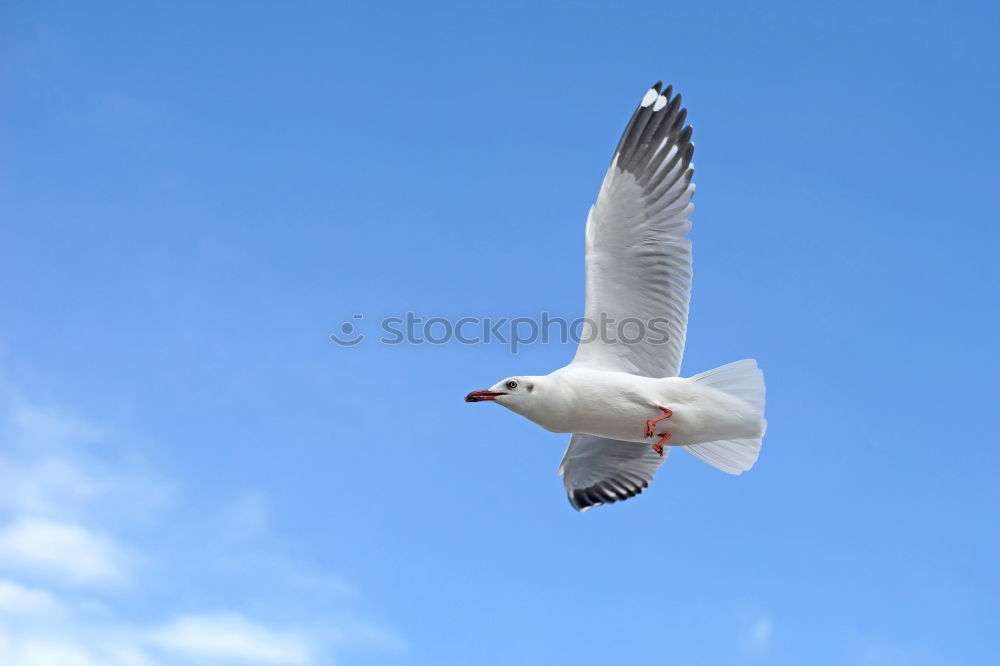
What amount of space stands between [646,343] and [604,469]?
1187 mm

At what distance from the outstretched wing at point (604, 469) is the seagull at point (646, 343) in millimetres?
713

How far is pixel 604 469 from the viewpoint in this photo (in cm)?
741

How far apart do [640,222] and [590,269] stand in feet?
1.42

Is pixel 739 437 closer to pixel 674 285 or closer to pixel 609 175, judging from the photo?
pixel 674 285

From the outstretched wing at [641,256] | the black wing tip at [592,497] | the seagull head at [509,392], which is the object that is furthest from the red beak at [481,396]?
the black wing tip at [592,497]

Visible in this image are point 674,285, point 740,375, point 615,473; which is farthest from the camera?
point 615,473

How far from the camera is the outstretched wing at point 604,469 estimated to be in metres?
7.33

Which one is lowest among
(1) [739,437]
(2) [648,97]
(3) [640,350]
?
(1) [739,437]

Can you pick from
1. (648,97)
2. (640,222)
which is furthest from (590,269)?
(648,97)

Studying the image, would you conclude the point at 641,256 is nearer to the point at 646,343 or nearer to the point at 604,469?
the point at 646,343

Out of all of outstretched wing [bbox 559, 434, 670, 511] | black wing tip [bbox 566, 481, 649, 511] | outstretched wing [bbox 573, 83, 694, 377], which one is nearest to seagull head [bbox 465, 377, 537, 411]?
outstretched wing [bbox 573, 83, 694, 377]

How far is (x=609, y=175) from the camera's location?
6.54m

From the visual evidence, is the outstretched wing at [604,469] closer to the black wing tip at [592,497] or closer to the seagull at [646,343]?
the black wing tip at [592,497]

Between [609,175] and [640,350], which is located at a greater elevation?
[609,175]
